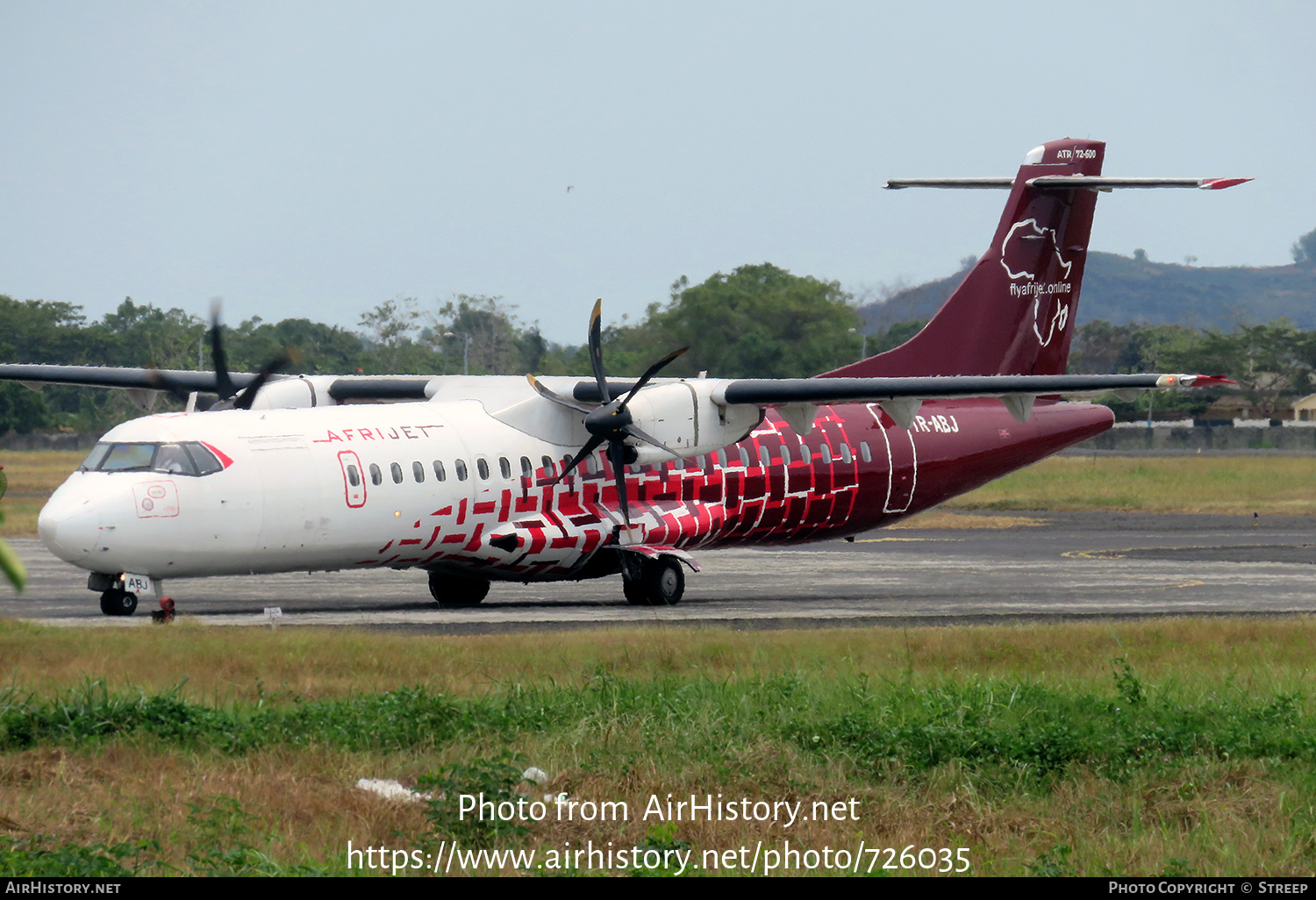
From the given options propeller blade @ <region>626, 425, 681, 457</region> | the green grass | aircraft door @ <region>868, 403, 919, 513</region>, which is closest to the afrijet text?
aircraft door @ <region>868, 403, 919, 513</region>

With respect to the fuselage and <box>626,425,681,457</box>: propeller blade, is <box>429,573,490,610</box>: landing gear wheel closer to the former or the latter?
the fuselage

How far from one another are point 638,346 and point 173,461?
1242 inches

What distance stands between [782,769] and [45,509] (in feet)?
38.3

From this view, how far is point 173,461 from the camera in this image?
19.6 metres

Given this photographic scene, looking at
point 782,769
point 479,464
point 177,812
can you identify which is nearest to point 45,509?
point 479,464

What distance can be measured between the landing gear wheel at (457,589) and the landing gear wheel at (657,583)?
2.28 m

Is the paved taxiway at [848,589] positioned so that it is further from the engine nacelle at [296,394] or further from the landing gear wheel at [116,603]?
the engine nacelle at [296,394]

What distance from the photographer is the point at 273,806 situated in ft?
32.3

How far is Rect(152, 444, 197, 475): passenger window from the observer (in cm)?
1953

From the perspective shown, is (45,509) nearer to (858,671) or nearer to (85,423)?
(858,671)

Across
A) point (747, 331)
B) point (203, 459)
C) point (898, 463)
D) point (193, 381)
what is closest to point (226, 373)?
point (193, 381)

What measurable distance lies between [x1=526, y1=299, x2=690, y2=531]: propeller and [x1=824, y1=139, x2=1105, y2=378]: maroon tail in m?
6.21

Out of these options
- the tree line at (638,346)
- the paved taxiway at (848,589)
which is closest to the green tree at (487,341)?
the tree line at (638,346)

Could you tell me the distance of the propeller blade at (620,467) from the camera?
Result: 23203 millimetres
